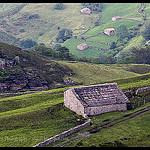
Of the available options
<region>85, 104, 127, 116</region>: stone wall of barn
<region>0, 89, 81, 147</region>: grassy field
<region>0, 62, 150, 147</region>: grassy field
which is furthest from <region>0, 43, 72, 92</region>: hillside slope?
<region>85, 104, 127, 116</region>: stone wall of barn

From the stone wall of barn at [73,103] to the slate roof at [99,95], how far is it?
0.81 metres

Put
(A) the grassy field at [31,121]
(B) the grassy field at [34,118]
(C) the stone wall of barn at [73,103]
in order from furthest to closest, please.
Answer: (C) the stone wall of barn at [73,103] < (B) the grassy field at [34,118] < (A) the grassy field at [31,121]

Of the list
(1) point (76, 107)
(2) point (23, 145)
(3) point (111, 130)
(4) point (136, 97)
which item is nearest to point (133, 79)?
(4) point (136, 97)

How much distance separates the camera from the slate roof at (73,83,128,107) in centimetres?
9500

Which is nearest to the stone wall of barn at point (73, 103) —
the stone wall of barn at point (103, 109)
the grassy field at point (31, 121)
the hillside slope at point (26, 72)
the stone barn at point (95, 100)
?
the stone barn at point (95, 100)

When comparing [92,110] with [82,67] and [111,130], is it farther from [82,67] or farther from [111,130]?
[82,67]

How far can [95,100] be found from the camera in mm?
95438

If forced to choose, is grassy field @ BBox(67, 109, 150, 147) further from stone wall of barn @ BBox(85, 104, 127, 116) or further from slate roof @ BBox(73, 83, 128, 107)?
slate roof @ BBox(73, 83, 128, 107)

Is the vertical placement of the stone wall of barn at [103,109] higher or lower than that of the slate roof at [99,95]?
lower

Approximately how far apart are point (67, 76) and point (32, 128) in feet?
235

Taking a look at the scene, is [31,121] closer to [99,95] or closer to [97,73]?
[99,95]

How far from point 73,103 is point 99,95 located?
222 inches

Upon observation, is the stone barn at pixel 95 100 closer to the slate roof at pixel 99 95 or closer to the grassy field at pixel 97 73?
the slate roof at pixel 99 95

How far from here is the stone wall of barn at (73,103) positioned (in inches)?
3706
